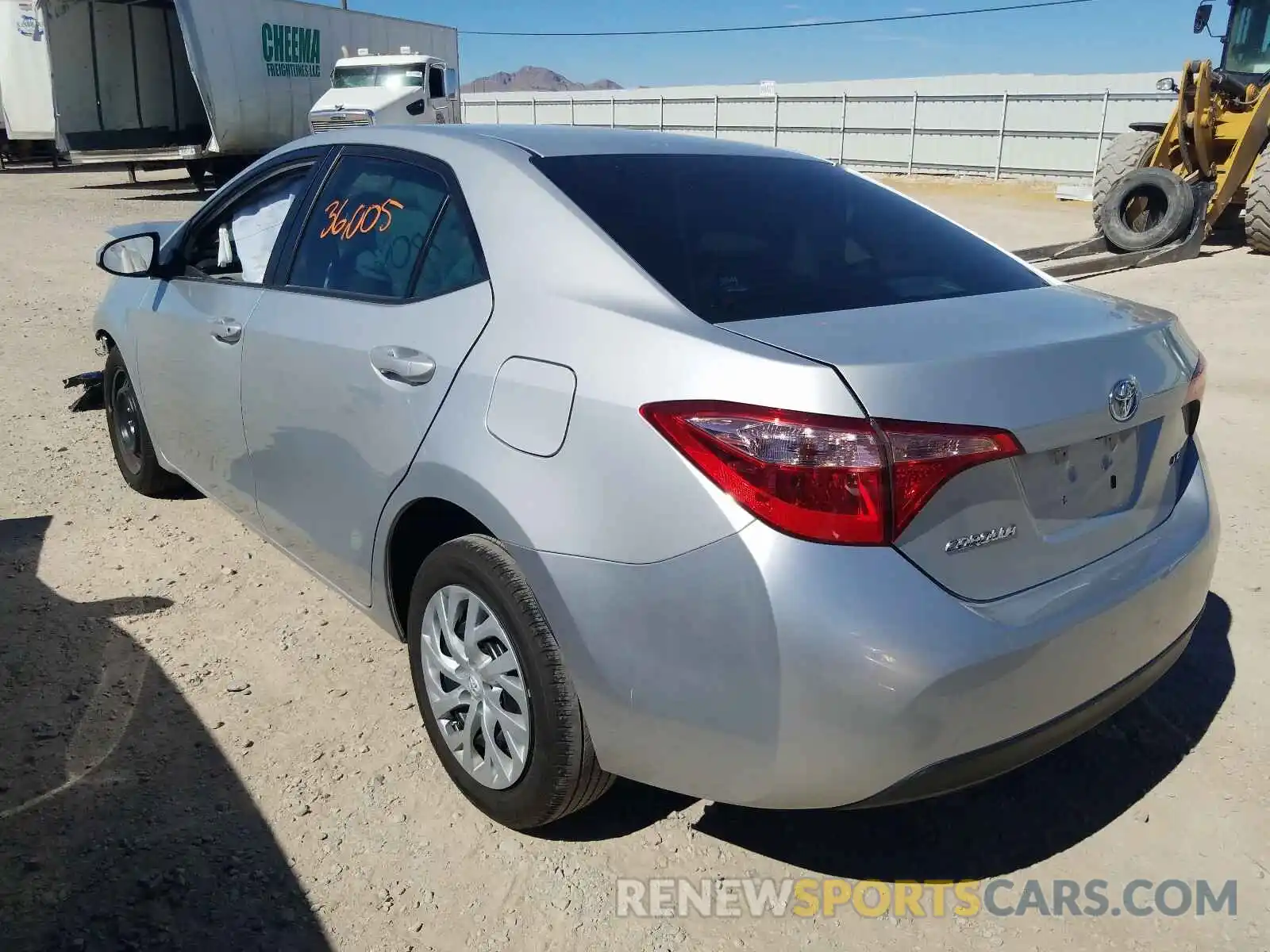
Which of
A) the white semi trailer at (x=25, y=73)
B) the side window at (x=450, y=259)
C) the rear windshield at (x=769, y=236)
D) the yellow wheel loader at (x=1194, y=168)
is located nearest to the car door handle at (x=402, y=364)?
the side window at (x=450, y=259)

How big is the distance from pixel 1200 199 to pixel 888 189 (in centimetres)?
1046

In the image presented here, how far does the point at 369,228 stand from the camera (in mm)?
2920

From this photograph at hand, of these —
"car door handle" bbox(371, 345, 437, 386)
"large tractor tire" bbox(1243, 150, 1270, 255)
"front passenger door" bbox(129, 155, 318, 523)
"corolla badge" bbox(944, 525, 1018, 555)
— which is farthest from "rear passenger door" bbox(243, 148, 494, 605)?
"large tractor tire" bbox(1243, 150, 1270, 255)

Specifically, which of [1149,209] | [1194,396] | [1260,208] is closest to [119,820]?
[1194,396]

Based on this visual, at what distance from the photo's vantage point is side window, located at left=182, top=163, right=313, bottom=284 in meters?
3.36

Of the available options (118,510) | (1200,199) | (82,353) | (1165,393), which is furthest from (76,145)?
(1165,393)

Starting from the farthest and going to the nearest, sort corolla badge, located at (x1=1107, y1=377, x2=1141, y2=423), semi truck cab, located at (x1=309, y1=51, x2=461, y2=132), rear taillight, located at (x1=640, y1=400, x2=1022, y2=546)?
semi truck cab, located at (x1=309, y1=51, x2=461, y2=132), corolla badge, located at (x1=1107, y1=377, x2=1141, y2=423), rear taillight, located at (x1=640, y1=400, x2=1022, y2=546)

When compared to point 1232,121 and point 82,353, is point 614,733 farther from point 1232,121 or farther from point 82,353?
point 1232,121

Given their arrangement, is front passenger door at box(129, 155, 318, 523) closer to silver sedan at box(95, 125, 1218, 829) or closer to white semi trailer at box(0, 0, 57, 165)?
silver sedan at box(95, 125, 1218, 829)

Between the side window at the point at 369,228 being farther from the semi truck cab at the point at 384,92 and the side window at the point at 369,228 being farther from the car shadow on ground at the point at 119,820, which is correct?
the semi truck cab at the point at 384,92

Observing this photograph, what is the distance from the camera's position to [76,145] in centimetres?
1834

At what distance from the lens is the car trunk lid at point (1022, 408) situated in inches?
73.6

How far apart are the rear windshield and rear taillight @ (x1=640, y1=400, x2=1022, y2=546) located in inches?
14.3

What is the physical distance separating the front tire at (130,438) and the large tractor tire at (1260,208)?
11.8 meters
